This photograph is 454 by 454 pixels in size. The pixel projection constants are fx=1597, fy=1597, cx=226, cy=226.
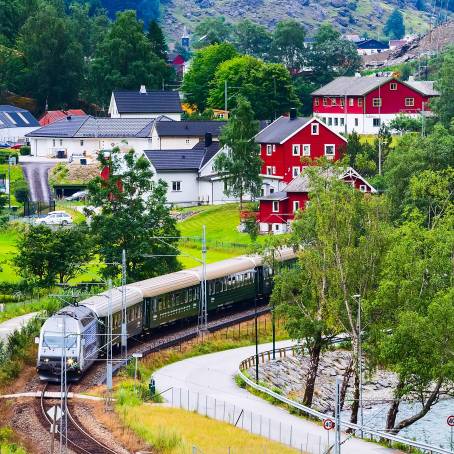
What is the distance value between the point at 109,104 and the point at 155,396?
109m

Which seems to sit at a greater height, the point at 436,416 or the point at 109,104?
the point at 109,104

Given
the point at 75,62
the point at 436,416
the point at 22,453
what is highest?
the point at 75,62

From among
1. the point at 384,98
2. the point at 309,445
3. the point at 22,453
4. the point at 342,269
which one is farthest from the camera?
the point at 384,98

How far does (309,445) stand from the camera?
5578cm

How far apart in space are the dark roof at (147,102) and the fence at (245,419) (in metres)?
90.5

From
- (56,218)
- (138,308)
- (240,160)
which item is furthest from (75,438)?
(240,160)

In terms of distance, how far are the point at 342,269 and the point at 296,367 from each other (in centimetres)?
1078

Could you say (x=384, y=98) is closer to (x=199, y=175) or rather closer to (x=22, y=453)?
(x=199, y=175)

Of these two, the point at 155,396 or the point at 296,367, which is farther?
the point at 296,367

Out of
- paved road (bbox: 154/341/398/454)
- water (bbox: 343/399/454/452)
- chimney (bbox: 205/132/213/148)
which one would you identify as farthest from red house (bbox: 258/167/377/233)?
water (bbox: 343/399/454/452)

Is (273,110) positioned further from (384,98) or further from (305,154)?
(305,154)

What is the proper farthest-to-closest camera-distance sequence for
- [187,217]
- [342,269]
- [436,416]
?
1. [187,217]
2. [436,416]
3. [342,269]

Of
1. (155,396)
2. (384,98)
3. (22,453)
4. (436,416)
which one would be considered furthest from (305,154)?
(22,453)

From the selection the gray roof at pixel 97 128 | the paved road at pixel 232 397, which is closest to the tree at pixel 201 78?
the gray roof at pixel 97 128
